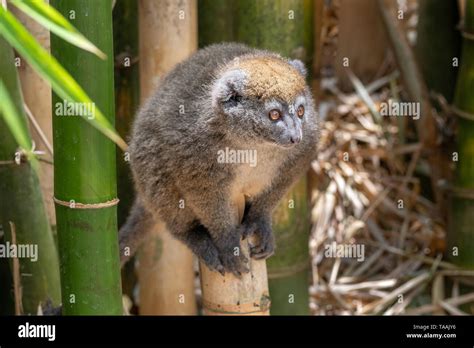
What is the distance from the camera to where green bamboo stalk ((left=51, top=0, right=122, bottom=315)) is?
2713 mm

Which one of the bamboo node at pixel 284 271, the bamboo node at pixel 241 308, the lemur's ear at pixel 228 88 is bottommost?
the bamboo node at pixel 241 308

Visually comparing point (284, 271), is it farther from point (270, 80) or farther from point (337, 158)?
point (337, 158)

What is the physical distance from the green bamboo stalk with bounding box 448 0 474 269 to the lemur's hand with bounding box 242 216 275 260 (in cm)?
143

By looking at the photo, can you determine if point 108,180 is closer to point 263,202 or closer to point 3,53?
point 3,53

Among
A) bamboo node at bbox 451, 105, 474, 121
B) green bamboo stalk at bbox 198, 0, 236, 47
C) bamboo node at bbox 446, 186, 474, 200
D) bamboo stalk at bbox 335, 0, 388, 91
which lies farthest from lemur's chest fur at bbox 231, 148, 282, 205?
bamboo stalk at bbox 335, 0, 388, 91

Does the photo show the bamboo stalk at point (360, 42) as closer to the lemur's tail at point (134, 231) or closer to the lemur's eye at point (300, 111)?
the lemur's tail at point (134, 231)

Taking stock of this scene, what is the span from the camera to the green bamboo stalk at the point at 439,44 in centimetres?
525

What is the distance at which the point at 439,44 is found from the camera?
5.30m

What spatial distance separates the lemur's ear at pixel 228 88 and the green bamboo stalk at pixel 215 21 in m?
0.70

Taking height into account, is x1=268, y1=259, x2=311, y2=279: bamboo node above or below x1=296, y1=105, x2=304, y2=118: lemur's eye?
below

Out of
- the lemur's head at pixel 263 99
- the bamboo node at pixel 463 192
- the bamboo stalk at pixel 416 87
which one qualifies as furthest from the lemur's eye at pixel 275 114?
the bamboo stalk at pixel 416 87

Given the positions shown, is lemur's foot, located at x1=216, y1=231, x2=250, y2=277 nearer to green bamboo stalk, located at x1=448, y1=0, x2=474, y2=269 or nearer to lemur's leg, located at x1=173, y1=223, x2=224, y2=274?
lemur's leg, located at x1=173, y1=223, x2=224, y2=274

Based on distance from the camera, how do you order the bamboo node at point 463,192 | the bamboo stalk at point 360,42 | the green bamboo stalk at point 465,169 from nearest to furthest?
1. the green bamboo stalk at point 465,169
2. the bamboo node at point 463,192
3. the bamboo stalk at point 360,42

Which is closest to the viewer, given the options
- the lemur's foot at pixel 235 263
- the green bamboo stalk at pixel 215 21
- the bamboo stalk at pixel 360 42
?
the lemur's foot at pixel 235 263
